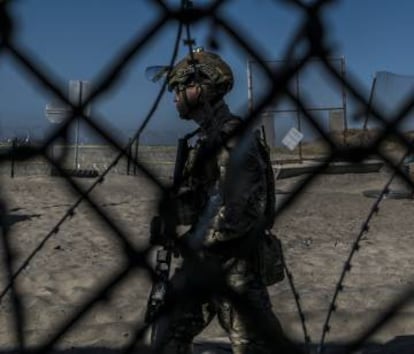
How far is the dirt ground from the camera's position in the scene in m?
4.32

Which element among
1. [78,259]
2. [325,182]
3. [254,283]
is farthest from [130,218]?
[254,283]

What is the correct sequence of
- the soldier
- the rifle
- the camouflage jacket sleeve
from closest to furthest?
the soldier → the rifle → the camouflage jacket sleeve

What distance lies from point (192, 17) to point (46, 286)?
5.02 metres

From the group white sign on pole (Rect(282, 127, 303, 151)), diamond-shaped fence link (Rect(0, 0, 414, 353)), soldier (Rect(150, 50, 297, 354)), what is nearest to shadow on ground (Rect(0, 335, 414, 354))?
soldier (Rect(150, 50, 297, 354))

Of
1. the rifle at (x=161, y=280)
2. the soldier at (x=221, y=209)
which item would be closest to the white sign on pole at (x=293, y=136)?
the soldier at (x=221, y=209)

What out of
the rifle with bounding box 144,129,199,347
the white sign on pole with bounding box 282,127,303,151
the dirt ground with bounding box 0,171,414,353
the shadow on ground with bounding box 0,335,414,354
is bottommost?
the dirt ground with bounding box 0,171,414,353

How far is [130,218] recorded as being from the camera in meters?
10.5

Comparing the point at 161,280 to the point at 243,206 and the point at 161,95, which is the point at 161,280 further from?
the point at 161,95

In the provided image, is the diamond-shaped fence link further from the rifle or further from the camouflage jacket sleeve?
the camouflage jacket sleeve

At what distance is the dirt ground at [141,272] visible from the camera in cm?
432

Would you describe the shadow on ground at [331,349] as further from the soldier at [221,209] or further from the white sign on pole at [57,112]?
the white sign on pole at [57,112]

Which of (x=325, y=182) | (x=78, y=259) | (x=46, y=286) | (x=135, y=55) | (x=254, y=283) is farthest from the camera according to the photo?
(x=325, y=182)

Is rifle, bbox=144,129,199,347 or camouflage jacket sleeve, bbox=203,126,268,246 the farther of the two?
camouflage jacket sleeve, bbox=203,126,268,246

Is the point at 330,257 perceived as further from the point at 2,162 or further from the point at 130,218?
the point at 2,162
